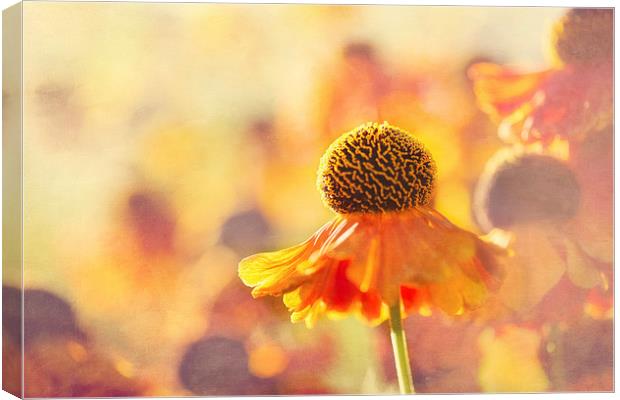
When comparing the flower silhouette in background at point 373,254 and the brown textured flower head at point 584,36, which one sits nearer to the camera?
the flower silhouette in background at point 373,254

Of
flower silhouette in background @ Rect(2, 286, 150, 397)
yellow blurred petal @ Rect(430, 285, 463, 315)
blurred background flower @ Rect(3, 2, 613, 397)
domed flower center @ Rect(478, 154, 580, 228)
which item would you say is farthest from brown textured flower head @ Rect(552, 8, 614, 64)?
flower silhouette in background @ Rect(2, 286, 150, 397)

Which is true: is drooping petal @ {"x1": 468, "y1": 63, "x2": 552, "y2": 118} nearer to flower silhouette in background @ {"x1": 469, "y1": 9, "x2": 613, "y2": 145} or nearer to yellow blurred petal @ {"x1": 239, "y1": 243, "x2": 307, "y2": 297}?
flower silhouette in background @ {"x1": 469, "y1": 9, "x2": 613, "y2": 145}

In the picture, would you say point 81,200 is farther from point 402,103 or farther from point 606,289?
point 606,289

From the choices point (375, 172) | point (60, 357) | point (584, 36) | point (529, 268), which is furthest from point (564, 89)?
point (60, 357)

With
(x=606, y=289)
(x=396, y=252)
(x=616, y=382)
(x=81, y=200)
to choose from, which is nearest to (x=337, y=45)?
(x=396, y=252)

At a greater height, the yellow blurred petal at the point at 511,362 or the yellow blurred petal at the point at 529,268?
the yellow blurred petal at the point at 529,268

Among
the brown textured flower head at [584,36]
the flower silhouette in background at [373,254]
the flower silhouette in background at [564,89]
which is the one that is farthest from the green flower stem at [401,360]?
the brown textured flower head at [584,36]

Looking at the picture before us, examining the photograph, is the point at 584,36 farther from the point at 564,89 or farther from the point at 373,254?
the point at 373,254

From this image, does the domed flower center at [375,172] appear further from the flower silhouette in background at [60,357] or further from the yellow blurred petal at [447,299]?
the flower silhouette in background at [60,357]
